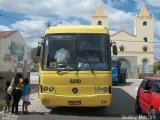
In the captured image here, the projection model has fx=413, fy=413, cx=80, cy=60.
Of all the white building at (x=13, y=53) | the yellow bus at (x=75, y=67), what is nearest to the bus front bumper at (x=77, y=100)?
the yellow bus at (x=75, y=67)

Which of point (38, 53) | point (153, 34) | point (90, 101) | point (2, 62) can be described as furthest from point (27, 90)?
point (153, 34)

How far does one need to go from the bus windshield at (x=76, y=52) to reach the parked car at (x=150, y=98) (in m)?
1.60

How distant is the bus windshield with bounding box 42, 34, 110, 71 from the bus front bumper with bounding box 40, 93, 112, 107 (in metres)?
1.04

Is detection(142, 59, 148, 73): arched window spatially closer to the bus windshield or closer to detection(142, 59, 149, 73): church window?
detection(142, 59, 149, 73): church window

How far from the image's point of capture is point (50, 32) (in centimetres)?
1565

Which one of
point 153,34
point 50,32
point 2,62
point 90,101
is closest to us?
point 90,101

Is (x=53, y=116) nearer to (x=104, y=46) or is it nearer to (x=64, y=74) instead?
(x=64, y=74)

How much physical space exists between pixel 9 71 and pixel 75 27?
62.9 ft

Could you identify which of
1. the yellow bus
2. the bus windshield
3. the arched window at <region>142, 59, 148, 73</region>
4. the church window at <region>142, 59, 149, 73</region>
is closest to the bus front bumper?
the yellow bus

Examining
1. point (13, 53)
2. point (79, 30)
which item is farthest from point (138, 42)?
point (79, 30)

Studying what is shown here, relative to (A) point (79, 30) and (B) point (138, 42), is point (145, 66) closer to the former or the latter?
(B) point (138, 42)

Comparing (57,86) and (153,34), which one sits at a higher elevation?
(153,34)

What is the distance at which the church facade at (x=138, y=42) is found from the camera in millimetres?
94750

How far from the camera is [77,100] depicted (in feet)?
48.3
